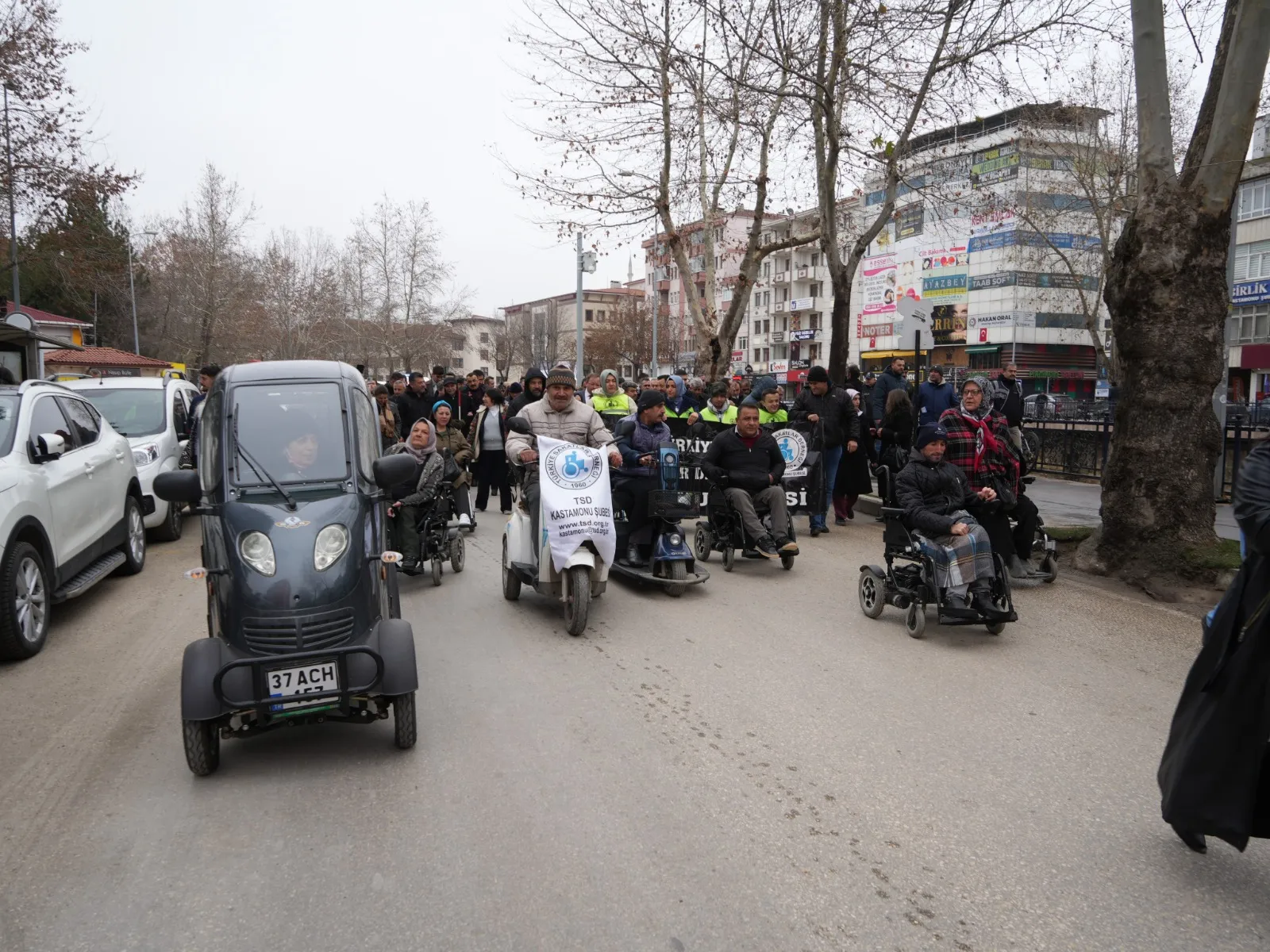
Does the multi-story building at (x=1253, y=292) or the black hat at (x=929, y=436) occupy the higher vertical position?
the multi-story building at (x=1253, y=292)

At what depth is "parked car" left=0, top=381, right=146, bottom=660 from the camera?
21.6 ft

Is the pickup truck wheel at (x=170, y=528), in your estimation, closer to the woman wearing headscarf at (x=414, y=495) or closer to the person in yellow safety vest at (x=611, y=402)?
the woman wearing headscarf at (x=414, y=495)

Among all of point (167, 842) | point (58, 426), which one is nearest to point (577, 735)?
point (167, 842)

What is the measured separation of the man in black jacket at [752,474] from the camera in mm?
9453

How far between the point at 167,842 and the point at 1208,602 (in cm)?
788

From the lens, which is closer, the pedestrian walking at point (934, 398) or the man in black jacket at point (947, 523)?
the man in black jacket at point (947, 523)

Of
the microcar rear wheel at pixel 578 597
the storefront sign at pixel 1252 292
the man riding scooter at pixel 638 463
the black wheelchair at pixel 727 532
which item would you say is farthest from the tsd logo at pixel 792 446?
the storefront sign at pixel 1252 292

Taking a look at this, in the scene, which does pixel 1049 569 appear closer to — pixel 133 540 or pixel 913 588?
pixel 913 588

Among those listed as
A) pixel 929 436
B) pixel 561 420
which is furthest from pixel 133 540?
pixel 929 436

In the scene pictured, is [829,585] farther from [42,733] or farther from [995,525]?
[42,733]

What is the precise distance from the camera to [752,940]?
3107 mm

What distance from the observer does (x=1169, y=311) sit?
28.3 ft

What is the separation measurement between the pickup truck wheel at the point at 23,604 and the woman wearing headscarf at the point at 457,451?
12.6ft

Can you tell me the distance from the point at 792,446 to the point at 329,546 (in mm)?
7585
